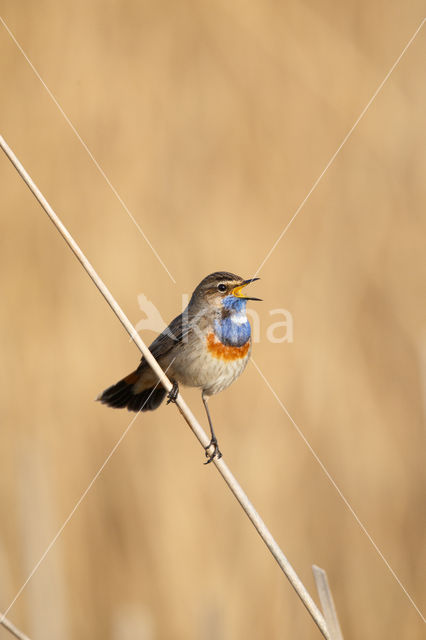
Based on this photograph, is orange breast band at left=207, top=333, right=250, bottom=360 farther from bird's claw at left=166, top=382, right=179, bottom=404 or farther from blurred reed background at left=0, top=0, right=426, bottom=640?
blurred reed background at left=0, top=0, right=426, bottom=640

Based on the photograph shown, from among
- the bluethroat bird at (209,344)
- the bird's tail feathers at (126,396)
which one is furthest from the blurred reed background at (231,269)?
the bluethroat bird at (209,344)

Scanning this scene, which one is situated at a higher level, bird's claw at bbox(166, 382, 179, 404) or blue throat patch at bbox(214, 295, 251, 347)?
blue throat patch at bbox(214, 295, 251, 347)

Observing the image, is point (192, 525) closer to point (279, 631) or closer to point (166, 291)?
point (279, 631)

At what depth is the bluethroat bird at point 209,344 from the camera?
376cm

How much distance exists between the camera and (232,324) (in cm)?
380

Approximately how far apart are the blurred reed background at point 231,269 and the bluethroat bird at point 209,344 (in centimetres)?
84

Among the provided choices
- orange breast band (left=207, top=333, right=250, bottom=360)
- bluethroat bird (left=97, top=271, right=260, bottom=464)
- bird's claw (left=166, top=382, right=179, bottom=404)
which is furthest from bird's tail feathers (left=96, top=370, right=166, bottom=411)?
orange breast band (left=207, top=333, right=250, bottom=360)

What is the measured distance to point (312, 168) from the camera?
5.35 meters

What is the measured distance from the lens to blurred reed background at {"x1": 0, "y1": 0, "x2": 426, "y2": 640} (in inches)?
178

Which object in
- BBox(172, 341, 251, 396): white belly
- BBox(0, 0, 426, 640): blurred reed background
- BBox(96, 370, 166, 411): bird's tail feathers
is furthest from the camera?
BBox(0, 0, 426, 640): blurred reed background

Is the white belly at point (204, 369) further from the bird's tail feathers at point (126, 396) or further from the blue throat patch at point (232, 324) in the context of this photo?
the bird's tail feathers at point (126, 396)

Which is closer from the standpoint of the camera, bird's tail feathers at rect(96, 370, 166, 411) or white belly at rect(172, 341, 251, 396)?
white belly at rect(172, 341, 251, 396)

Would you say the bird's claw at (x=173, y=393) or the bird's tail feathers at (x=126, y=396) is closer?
the bird's claw at (x=173, y=393)

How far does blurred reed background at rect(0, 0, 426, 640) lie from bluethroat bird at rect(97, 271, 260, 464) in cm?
84
